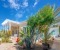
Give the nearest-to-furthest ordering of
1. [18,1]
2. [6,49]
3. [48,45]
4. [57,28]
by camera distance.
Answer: [6,49]
[48,45]
[18,1]
[57,28]

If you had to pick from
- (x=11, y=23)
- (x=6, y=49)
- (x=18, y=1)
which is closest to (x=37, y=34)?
(x=6, y=49)

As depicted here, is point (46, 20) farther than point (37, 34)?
No

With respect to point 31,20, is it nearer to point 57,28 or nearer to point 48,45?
point 48,45

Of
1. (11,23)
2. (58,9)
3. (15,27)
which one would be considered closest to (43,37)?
(58,9)

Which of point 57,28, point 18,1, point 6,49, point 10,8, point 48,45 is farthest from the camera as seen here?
point 10,8

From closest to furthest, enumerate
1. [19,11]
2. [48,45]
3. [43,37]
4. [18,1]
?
1. [48,45]
2. [43,37]
3. [18,1]
4. [19,11]

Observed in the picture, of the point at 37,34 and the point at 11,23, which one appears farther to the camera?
the point at 11,23

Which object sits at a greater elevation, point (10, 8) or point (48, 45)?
point (10, 8)

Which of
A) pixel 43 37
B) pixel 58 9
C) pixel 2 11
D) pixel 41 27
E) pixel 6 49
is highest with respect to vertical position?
pixel 2 11

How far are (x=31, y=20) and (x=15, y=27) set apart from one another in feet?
45.2

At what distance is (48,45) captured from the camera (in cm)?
996

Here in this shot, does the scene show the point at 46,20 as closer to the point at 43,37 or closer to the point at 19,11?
Result: the point at 43,37

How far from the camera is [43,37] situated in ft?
34.9

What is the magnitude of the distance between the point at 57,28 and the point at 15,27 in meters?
8.58
